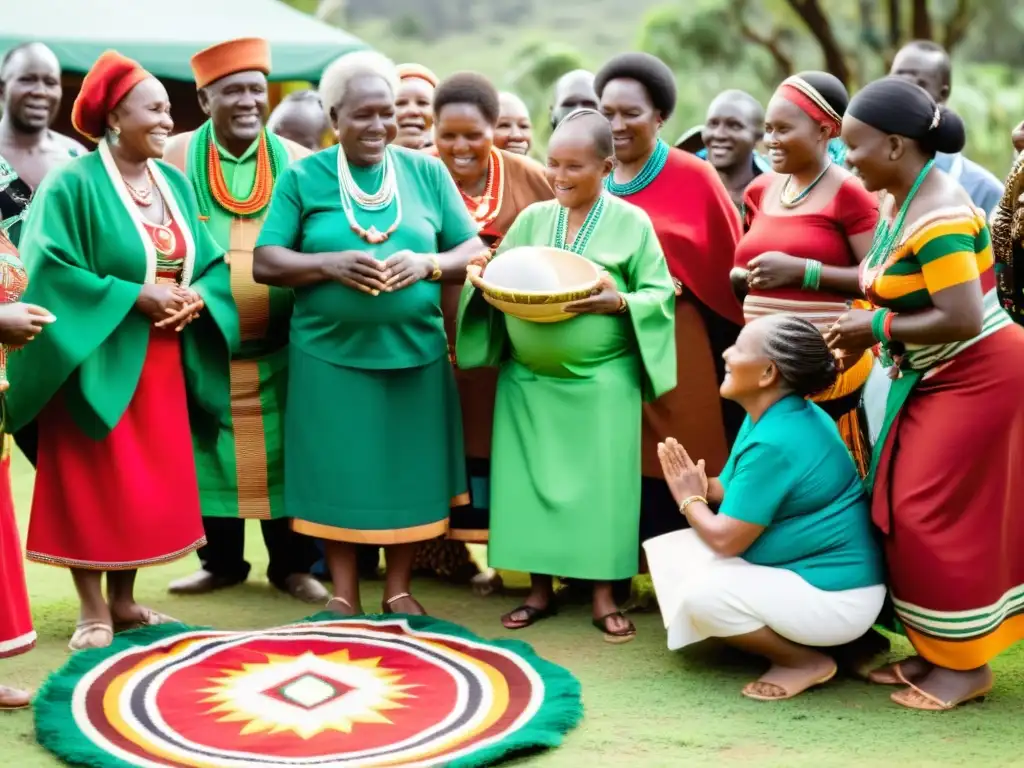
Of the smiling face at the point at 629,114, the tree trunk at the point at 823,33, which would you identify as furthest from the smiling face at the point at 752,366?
the tree trunk at the point at 823,33

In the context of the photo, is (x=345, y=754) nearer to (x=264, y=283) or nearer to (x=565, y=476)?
(x=565, y=476)

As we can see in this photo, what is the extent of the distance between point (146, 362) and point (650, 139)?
7.15 feet

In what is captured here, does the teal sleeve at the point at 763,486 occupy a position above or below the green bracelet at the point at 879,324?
below

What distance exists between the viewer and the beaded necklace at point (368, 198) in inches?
194

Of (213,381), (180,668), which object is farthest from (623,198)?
(180,668)

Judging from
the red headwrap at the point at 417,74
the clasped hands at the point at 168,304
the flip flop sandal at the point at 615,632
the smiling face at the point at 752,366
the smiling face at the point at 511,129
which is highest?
the red headwrap at the point at 417,74

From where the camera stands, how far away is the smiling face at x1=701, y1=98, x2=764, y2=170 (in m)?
6.46

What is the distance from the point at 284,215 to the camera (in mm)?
4965

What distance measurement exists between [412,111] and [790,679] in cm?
325

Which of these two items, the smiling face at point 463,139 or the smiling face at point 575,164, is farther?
the smiling face at point 463,139

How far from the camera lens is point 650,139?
543 cm

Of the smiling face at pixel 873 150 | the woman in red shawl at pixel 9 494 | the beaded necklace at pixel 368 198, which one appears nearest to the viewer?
the woman in red shawl at pixel 9 494

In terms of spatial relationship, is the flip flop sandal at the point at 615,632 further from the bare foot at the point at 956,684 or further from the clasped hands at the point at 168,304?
the clasped hands at the point at 168,304

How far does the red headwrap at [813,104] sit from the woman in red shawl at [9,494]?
2.77 metres
